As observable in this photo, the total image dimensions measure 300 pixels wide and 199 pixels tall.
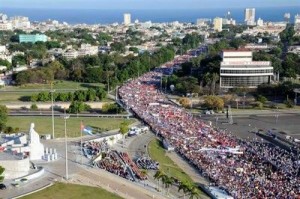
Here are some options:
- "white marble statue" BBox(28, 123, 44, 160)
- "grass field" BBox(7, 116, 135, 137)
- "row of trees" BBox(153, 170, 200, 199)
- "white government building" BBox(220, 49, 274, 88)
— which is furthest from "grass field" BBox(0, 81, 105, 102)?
"row of trees" BBox(153, 170, 200, 199)

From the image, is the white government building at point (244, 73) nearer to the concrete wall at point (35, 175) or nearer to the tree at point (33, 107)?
the tree at point (33, 107)

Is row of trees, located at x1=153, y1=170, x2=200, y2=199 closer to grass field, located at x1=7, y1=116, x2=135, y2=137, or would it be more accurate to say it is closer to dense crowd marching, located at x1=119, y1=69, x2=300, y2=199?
dense crowd marching, located at x1=119, y1=69, x2=300, y2=199

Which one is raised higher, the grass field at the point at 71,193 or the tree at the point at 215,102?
the tree at the point at 215,102

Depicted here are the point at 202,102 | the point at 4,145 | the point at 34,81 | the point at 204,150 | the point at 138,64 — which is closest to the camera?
the point at 4,145

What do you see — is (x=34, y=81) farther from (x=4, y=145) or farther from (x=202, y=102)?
(x=4, y=145)

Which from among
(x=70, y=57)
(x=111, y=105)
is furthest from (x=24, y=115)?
(x=70, y=57)

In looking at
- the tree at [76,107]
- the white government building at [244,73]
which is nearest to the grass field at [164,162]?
the tree at [76,107]
